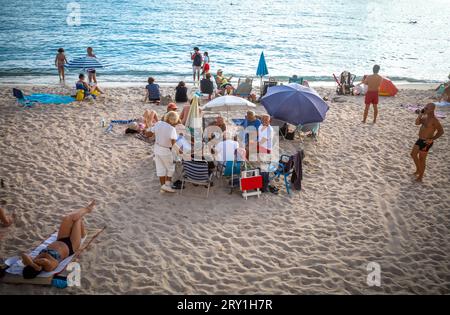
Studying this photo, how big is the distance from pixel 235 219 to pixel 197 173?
1.15 metres

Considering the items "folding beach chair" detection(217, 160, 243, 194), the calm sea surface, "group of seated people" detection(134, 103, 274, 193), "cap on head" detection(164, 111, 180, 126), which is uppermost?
the calm sea surface

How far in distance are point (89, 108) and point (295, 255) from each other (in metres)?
8.76

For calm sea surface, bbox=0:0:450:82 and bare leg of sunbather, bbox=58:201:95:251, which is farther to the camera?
calm sea surface, bbox=0:0:450:82

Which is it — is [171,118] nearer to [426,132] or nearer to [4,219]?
[4,219]

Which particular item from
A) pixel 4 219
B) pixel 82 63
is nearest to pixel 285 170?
pixel 4 219

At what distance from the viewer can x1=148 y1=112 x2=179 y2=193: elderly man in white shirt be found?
227 inches

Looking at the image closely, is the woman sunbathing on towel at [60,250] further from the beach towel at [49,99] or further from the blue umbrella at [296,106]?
the beach towel at [49,99]

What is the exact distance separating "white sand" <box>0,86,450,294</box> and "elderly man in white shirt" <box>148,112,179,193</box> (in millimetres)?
317

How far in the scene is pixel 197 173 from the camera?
5.98 m

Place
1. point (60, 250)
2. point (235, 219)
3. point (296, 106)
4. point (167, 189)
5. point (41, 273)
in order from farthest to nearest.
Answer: point (296, 106) < point (167, 189) < point (235, 219) < point (60, 250) < point (41, 273)

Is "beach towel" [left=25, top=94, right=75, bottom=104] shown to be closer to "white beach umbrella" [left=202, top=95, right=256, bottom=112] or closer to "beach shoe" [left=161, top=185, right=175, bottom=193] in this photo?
"white beach umbrella" [left=202, top=95, right=256, bottom=112]

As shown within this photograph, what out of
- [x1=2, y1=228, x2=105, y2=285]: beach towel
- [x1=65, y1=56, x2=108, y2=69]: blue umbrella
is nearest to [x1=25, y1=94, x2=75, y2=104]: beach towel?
[x1=65, y1=56, x2=108, y2=69]: blue umbrella

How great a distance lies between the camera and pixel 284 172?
6457 mm
